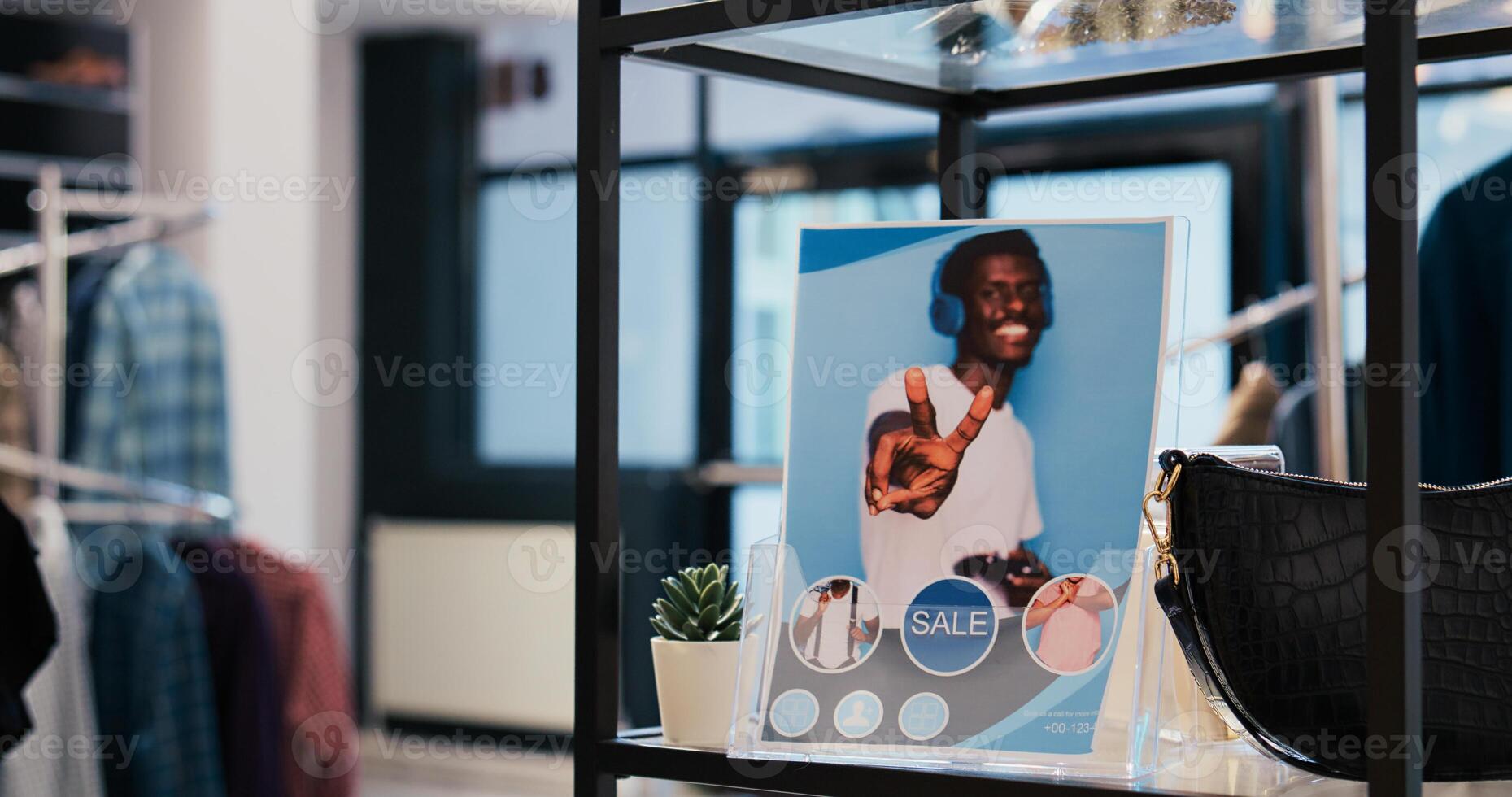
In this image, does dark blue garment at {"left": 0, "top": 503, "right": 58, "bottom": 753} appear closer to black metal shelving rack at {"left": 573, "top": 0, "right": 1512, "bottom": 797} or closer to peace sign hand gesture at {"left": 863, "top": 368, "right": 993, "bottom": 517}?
black metal shelving rack at {"left": 573, "top": 0, "right": 1512, "bottom": 797}

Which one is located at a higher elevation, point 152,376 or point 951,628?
point 152,376

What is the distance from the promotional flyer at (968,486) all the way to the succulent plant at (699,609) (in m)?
0.09

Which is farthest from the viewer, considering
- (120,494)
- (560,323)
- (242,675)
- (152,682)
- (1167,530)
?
(560,323)

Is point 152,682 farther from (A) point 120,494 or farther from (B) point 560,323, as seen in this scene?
(B) point 560,323

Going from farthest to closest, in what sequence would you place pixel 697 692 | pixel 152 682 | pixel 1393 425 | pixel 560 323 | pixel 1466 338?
pixel 560 323 < pixel 152 682 < pixel 1466 338 < pixel 697 692 < pixel 1393 425

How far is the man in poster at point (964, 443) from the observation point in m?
0.77

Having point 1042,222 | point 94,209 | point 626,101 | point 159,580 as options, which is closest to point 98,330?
point 94,209

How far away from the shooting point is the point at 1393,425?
623 millimetres

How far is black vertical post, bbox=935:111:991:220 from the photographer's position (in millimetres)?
1023

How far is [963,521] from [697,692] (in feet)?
0.59

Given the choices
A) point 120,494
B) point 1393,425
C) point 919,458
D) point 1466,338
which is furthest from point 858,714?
point 120,494

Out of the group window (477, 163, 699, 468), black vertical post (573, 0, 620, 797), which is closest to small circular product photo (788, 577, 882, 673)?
black vertical post (573, 0, 620, 797)

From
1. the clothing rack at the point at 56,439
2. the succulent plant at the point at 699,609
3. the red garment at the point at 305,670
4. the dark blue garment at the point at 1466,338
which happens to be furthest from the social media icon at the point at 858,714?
the clothing rack at the point at 56,439

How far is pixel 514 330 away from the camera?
5250 mm
